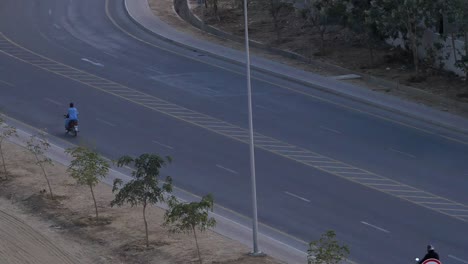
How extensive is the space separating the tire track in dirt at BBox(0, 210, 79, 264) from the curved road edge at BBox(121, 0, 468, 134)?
19.4 metres

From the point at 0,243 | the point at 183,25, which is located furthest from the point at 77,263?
the point at 183,25

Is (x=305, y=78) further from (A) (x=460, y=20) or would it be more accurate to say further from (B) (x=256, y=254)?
(B) (x=256, y=254)

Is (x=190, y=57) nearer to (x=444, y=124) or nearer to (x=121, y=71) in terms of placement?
(x=121, y=71)

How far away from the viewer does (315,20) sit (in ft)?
183

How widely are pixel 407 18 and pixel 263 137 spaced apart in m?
12.4

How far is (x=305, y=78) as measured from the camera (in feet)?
163

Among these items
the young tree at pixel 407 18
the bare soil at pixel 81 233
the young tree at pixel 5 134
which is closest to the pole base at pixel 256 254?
the bare soil at pixel 81 233

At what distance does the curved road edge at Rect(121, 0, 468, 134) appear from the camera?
1695 inches

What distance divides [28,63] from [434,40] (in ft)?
66.9

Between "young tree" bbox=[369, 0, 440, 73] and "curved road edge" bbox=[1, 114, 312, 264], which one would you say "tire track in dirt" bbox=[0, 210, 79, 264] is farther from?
"young tree" bbox=[369, 0, 440, 73]

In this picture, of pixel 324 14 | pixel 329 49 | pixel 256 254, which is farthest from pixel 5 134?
pixel 329 49

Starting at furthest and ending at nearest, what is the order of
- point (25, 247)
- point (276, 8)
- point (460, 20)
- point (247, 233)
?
point (276, 8) → point (460, 20) → point (247, 233) → point (25, 247)

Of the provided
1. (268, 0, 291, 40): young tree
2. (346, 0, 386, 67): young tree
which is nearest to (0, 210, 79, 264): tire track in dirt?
(346, 0, 386, 67): young tree

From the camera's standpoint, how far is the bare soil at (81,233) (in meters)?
26.2
